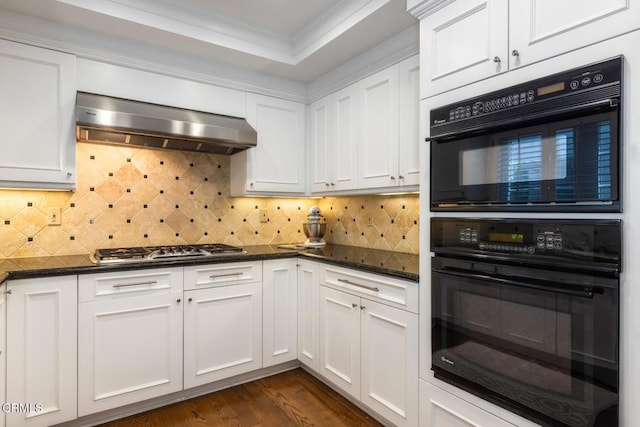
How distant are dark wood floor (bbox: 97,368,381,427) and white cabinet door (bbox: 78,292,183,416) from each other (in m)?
0.14

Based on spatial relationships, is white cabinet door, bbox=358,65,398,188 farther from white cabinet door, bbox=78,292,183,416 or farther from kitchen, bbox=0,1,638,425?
white cabinet door, bbox=78,292,183,416

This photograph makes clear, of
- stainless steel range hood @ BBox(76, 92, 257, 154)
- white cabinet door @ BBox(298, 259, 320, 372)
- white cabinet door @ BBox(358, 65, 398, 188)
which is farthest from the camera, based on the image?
white cabinet door @ BBox(298, 259, 320, 372)

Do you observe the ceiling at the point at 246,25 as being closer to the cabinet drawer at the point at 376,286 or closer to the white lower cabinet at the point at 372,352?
the cabinet drawer at the point at 376,286

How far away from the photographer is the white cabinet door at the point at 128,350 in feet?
6.67

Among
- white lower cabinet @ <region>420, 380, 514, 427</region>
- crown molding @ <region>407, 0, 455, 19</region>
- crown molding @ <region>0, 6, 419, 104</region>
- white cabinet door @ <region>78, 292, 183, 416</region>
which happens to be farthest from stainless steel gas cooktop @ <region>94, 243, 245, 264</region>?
crown molding @ <region>407, 0, 455, 19</region>

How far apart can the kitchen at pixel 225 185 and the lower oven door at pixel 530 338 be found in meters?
0.12

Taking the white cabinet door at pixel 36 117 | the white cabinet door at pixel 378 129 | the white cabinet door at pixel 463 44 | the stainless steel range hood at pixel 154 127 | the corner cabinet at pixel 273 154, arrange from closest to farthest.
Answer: the white cabinet door at pixel 463 44, the white cabinet door at pixel 36 117, the stainless steel range hood at pixel 154 127, the white cabinet door at pixel 378 129, the corner cabinet at pixel 273 154

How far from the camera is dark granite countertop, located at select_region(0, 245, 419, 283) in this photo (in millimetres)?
1879

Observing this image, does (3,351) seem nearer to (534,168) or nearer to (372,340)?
(372,340)

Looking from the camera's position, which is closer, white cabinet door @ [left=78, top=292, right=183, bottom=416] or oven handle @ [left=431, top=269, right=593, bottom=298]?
oven handle @ [left=431, top=269, right=593, bottom=298]

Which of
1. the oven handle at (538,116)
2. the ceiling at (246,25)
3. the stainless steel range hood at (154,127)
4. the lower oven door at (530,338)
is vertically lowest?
the lower oven door at (530,338)

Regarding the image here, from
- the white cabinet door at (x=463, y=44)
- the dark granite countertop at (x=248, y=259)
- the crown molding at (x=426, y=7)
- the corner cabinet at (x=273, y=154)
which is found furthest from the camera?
the corner cabinet at (x=273, y=154)

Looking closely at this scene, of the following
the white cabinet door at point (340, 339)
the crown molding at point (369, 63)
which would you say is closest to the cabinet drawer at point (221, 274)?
the white cabinet door at point (340, 339)

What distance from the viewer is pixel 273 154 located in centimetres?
295
